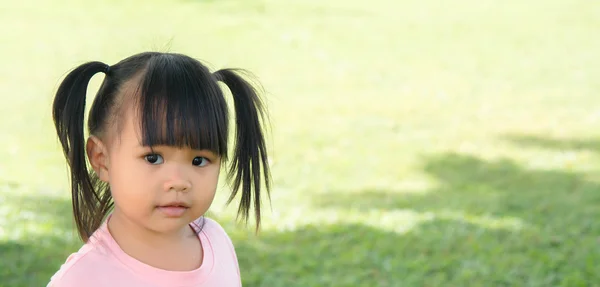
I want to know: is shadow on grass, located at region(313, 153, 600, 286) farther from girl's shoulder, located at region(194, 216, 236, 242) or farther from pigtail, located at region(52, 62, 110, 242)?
pigtail, located at region(52, 62, 110, 242)

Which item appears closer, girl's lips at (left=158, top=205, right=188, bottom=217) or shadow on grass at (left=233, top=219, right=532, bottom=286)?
girl's lips at (left=158, top=205, right=188, bottom=217)

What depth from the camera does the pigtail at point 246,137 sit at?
229 centimetres

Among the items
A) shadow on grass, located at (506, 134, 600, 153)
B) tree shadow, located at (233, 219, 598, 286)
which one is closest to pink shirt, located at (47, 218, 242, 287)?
tree shadow, located at (233, 219, 598, 286)

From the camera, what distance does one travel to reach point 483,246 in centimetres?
465

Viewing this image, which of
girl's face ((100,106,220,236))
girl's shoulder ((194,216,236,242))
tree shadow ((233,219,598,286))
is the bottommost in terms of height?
tree shadow ((233,219,598,286))

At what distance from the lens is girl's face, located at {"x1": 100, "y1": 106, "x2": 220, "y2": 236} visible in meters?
2.03

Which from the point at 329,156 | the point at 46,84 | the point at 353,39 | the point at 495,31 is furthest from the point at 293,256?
the point at 495,31

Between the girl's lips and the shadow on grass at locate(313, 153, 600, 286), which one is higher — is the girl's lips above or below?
above

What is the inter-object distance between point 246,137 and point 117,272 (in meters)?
0.47

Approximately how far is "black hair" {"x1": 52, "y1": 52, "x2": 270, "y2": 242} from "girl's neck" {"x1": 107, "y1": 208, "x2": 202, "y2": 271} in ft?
0.49

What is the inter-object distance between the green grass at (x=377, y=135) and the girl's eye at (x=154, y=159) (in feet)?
3.46

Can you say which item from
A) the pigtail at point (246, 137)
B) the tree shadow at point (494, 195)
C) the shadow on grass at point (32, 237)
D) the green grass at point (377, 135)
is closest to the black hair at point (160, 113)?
the pigtail at point (246, 137)

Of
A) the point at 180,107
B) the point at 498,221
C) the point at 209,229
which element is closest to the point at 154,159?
the point at 180,107

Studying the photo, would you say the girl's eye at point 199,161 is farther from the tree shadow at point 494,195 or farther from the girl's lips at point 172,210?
the tree shadow at point 494,195
